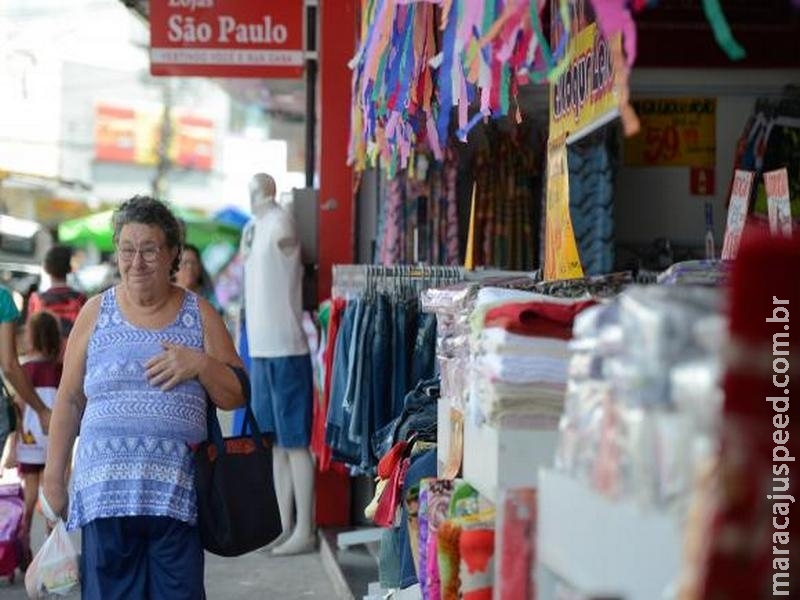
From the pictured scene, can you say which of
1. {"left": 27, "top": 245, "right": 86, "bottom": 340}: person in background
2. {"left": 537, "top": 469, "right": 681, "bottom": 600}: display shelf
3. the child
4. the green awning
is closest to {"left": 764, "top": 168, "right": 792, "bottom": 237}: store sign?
{"left": 537, "top": 469, "right": 681, "bottom": 600}: display shelf

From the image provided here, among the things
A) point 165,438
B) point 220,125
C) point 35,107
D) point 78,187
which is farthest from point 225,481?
point 220,125

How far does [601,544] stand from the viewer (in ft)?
7.43

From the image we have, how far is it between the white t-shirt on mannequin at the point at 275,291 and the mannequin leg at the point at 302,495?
698 millimetres

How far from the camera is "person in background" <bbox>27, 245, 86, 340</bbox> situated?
9.97m

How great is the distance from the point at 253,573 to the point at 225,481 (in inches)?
148

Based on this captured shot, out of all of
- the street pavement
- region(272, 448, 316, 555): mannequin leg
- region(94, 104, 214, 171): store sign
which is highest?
region(94, 104, 214, 171): store sign

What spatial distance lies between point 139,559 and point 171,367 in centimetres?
69

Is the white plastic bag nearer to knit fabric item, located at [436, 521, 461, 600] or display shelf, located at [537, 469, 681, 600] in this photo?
knit fabric item, located at [436, 521, 461, 600]

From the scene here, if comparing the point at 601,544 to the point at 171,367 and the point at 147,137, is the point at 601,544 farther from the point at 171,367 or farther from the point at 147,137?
the point at 147,137

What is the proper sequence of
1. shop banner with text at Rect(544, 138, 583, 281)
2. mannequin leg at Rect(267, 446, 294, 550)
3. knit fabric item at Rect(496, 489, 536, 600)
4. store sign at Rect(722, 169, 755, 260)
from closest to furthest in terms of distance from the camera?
1. knit fabric item at Rect(496, 489, 536, 600)
2. shop banner with text at Rect(544, 138, 583, 281)
3. store sign at Rect(722, 169, 755, 260)
4. mannequin leg at Rect(267, 446, 294, 550)

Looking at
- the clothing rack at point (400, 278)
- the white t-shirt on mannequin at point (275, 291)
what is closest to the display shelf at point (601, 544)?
the clothing rack at point (400, 278)

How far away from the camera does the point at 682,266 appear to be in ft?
13.5

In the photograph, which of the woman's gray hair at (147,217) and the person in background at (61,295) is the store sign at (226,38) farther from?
the woman's gray hair at (147,217)

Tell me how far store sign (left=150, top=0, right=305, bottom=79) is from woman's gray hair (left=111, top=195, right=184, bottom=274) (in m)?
5.08
